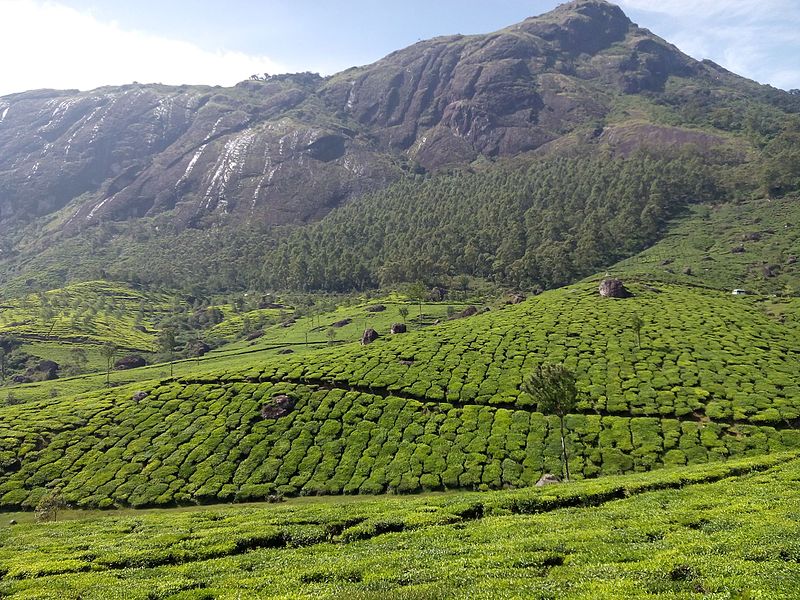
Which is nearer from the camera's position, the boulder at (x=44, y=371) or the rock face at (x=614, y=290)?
the rock face at (x=614, y=290)

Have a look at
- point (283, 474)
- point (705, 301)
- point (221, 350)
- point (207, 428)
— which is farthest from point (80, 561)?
point (221, 350)

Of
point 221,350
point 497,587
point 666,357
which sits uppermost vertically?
point 497,587

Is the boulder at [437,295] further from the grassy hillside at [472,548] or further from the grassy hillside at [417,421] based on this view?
the grassy hillside at [472,548]

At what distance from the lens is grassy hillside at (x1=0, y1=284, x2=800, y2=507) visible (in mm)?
56750

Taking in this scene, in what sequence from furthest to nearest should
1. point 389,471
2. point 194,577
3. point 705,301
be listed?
1. point 705,301
2. point 389,471
3. point 194,577

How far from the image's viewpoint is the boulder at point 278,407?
7182cm

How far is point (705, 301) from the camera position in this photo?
376 ft

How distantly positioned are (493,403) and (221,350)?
128m

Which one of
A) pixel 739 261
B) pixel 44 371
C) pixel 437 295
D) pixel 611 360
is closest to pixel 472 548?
pixel 611 360

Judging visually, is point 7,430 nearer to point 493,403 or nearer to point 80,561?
point 80,561

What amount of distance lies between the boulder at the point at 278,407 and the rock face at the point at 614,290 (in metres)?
87.8

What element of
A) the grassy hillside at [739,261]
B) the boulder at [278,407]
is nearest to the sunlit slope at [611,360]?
the boulder at [278,407]

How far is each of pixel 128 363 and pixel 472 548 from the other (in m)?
163

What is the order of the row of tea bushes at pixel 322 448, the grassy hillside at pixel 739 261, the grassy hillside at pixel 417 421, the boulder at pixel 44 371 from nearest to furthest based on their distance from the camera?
the row of tea bushes at pixel 322 448 → the grassy hillside at pixel 417 421 → the boulder at pixel 44 371 → the grassy hillside at pixel 739 261
